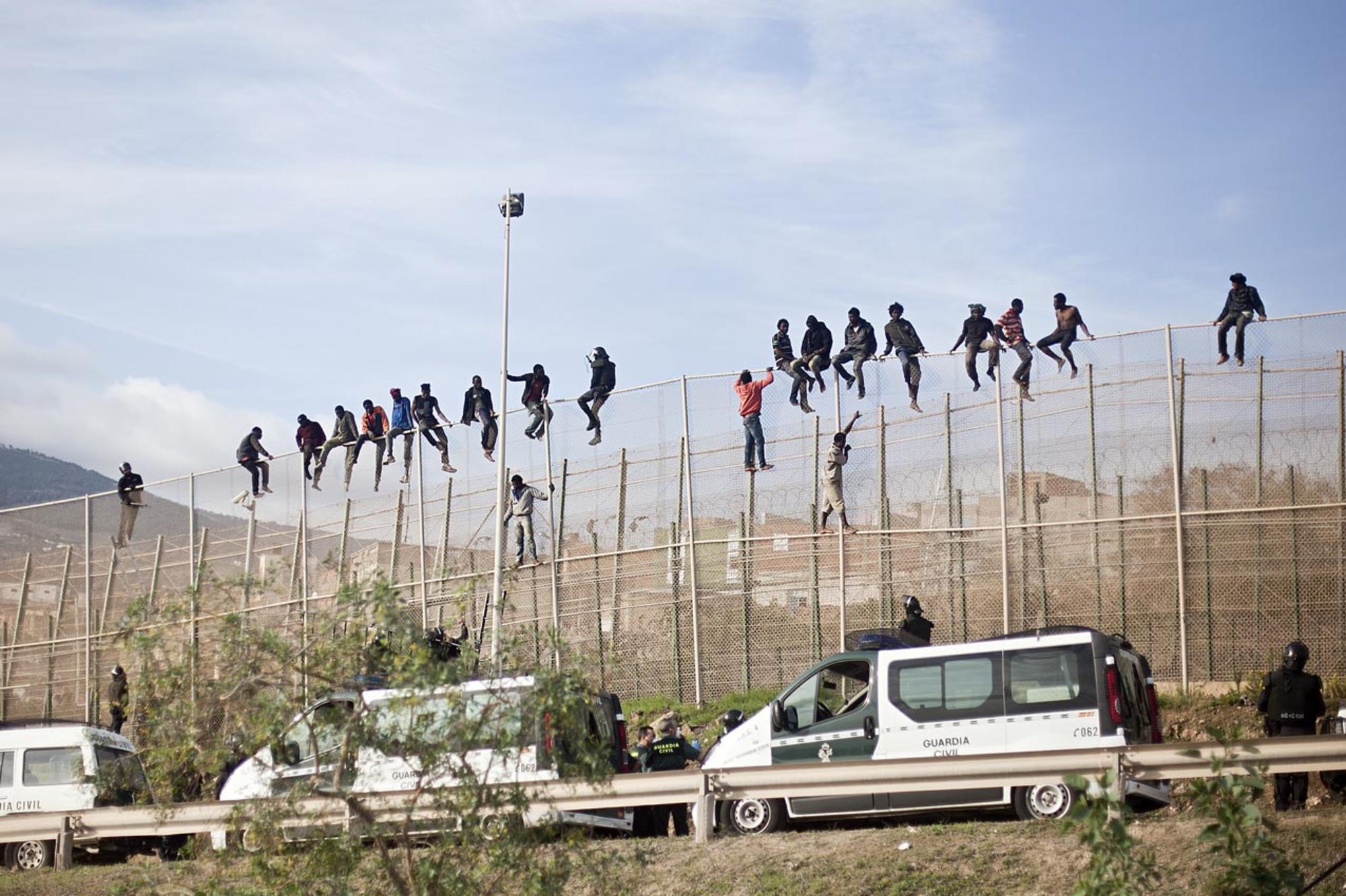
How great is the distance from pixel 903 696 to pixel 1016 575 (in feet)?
24.6

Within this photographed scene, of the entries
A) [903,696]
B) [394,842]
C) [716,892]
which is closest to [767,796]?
[716,892]

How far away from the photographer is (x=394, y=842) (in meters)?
10.8

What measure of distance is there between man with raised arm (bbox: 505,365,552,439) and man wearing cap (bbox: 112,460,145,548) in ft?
34.6

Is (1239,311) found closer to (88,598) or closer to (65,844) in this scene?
(65,844)

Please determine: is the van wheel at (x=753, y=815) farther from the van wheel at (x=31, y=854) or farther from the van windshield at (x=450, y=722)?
the van wheel at (x=31, y=854)

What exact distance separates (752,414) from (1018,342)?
450 centimetres

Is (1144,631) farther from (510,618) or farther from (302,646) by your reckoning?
(302,646)

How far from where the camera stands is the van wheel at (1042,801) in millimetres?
14094

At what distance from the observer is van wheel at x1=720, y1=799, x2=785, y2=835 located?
Answer: 15375 mm

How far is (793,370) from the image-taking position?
82.9 feet

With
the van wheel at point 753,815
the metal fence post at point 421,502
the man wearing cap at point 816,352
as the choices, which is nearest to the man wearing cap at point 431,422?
the metal fence post at point 421,502

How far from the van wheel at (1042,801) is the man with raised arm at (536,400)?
49.7 ft

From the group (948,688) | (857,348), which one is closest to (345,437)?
(857,348)

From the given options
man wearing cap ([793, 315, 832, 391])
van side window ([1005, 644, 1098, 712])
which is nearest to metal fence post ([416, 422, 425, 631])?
man wearing cap ([793, 315, 832, 391])
